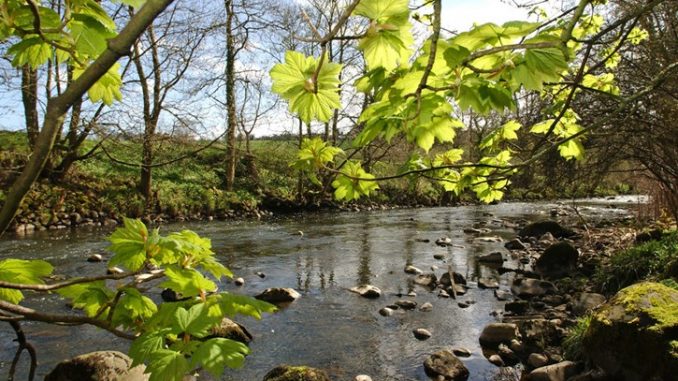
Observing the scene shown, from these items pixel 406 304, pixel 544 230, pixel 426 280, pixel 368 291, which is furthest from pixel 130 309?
pixel 544 230

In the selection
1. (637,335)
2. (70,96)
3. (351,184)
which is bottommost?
(637,335)

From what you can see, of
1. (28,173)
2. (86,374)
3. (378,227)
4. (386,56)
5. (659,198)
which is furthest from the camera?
(378,227)

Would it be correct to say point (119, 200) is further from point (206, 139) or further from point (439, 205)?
point (439, 205)

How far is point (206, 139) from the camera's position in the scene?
18.0 m

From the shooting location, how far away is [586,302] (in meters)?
7.59

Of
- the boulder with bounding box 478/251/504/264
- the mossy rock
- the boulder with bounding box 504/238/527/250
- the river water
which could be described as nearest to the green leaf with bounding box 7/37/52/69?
the river water

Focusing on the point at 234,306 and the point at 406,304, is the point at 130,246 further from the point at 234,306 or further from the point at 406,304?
the point at 406,304

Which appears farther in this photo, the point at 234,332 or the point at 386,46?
the point at 234,332

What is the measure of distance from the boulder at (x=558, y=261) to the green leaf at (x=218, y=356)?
10.2m

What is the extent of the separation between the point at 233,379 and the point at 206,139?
13875 millimetres

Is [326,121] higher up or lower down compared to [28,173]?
higher up

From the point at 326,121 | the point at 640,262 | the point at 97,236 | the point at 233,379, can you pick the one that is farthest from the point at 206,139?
the point at 326,121

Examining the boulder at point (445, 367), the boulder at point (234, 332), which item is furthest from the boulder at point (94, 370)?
the boulder at point (445, 367)

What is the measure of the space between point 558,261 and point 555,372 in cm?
561
